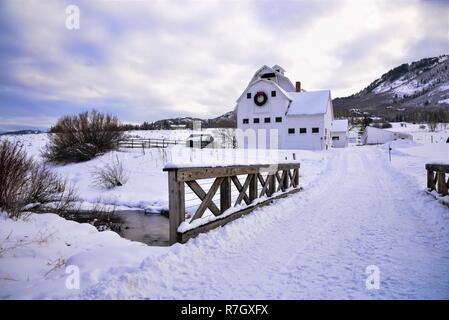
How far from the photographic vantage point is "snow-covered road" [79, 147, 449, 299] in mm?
3062

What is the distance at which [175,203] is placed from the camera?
15.1 ft

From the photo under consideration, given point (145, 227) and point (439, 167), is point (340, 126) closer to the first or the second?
point (439, 167)

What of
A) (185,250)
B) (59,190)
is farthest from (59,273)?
(59,190)

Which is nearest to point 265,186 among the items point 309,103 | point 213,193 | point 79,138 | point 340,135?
point 213,193

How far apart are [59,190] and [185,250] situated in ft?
29.3

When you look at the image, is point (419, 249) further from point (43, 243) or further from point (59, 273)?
point (43, 243)

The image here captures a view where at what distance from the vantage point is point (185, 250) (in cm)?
417

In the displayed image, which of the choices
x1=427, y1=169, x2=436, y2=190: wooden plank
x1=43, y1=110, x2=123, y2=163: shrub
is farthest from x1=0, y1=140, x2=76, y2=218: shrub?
x1=43, y1=110, x2=123, y2=163: shrub

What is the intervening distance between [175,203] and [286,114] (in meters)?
28.9

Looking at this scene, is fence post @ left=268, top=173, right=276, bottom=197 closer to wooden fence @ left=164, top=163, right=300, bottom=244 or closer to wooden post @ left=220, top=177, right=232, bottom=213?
wooden fence @ left=164, top=163, right=300, bottom=244

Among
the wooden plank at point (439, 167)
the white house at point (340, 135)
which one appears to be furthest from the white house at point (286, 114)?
the wooden plank at point (439, 167)

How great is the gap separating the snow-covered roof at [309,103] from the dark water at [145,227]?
960 inches

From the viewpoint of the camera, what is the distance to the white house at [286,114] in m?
30.5
